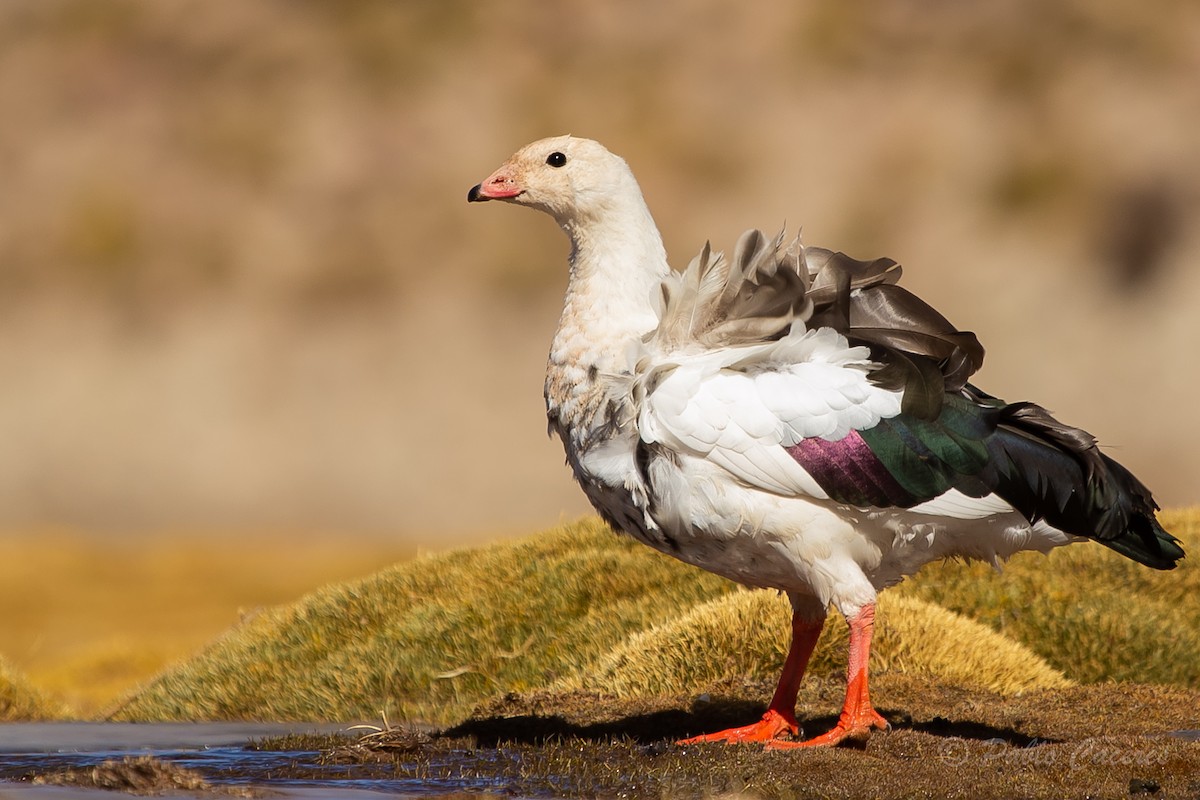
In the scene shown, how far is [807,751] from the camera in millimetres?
7355

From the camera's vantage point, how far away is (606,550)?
1341 centimetres

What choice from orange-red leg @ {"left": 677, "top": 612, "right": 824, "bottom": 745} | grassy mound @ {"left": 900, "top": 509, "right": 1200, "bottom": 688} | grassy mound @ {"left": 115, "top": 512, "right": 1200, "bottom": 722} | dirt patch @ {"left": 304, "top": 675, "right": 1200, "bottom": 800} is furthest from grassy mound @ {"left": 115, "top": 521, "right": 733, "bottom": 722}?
orange-red leg @ {"left": 677, "top": 612, "right": 824, "bottom": 745}

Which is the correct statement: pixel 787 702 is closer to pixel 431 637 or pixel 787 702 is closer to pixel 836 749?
pixel 836 749

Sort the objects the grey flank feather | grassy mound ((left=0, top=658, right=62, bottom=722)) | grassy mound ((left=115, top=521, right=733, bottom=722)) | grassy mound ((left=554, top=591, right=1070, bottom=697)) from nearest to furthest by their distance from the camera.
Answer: the grey flank feather < grassy mound ((left=554, top=591, right=1070, bottom=697)) < grassy mound ((left=0, top=658, right=62, bottom=722)) < grassy mound ((left=115, top=521, right=733, bottom=722))

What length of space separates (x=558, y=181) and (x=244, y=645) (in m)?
5.09

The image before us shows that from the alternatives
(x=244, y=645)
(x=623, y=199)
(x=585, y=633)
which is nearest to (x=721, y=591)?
(x=585, y=633)

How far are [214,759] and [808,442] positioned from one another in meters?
3.26

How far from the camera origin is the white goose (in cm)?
760

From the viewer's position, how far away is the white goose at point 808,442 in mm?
7598

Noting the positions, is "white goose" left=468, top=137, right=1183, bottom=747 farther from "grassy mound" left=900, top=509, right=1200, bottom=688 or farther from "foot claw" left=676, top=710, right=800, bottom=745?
"grassy mound" left=900, top=509, right=1200, bottom=688

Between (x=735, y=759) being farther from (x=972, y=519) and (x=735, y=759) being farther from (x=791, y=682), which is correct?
(x=972, y=519)

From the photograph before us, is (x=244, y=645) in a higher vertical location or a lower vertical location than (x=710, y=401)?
lower

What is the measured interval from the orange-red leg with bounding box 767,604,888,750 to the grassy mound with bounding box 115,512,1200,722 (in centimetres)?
200

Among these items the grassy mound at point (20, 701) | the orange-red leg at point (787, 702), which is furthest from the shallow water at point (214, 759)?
the orange-red leg at point (787, 702)
